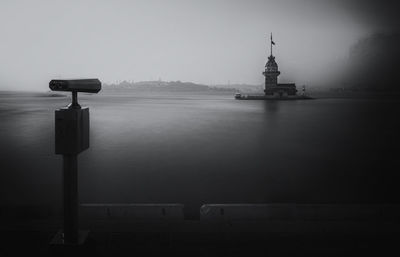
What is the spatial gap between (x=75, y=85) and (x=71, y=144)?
0.51 metres

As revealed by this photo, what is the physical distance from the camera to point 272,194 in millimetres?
7348

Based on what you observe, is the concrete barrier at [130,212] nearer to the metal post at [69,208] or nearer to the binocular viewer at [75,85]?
the metal post at [69,208]

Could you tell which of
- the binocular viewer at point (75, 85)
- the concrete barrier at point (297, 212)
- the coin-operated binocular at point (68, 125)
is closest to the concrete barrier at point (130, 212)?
the concrete barrier at point (297, 212)

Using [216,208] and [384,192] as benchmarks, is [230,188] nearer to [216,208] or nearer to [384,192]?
[384,192]

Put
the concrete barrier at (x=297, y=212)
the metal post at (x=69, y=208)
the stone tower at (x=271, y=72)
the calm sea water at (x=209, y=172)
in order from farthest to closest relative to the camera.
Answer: the stone tower at (x=271, y=72) < the calm sea water at (x=209, y=172) < the concrete barrier at (x=297, y=212) < the metal post at (x=69, y=208)

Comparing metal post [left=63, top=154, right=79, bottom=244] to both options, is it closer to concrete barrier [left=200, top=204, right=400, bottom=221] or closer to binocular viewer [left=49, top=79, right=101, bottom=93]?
binocular viewer [left=49, top=79, right=101, bottom=93]

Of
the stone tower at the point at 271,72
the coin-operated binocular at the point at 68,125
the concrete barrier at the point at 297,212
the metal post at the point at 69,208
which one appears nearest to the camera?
the coin-operated binocular at the point at 68,125

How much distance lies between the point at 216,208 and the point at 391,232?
1.81 meters

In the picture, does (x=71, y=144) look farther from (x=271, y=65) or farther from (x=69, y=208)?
(x=271, y=65)

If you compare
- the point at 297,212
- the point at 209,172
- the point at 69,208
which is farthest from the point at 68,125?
the point at 209,172

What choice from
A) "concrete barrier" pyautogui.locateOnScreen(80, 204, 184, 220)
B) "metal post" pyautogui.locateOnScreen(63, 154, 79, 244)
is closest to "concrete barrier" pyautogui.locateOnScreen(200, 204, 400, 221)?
"concrete barrier" pyautogui.locateOnScreen(80, 204, 184, 220)

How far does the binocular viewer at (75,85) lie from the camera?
2852mm

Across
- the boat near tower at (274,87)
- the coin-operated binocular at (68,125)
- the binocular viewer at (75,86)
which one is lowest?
the coin-operated binocular at (68,125)

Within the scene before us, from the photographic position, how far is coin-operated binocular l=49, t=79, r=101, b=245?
2844mm
